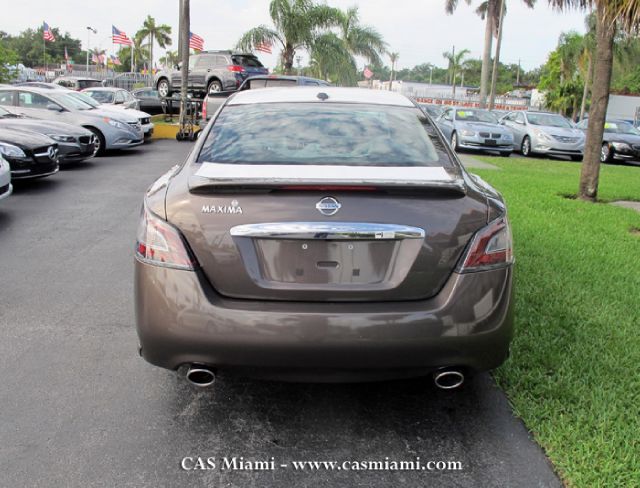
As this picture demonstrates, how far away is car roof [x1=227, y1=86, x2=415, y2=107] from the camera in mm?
4086

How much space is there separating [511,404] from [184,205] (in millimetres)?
2010

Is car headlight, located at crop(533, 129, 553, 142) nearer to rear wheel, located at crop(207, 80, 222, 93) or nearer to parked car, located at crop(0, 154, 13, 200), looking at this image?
rear wheel, located at crop(207, 80, 222, 93)

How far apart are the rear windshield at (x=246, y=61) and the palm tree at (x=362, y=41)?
548 inches

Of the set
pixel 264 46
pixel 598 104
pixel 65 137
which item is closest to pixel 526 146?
pixel 598 104

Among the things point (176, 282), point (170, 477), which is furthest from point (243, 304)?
point (170, 477)

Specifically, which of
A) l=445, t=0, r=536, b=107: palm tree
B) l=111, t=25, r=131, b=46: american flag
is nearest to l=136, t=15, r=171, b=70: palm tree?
l=111, t=25, r=131, b=46: american flag

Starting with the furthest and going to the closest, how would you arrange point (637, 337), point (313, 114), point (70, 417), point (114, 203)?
point (114, 203)
point (637, 337)
point (313, 114)
point (70, 417)

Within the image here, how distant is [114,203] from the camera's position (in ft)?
30.2

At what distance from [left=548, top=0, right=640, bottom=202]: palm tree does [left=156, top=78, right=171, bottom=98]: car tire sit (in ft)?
55.9

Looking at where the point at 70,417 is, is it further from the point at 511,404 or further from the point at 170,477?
the point at 511,404

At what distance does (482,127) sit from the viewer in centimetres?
1912

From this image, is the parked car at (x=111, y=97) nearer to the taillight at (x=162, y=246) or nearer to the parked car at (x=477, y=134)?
the parked car at (x=477, y=134)

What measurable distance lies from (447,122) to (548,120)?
3.47 m

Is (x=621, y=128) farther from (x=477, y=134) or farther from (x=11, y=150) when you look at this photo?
(x=11, y=150)
